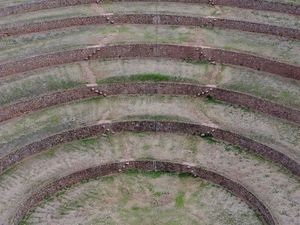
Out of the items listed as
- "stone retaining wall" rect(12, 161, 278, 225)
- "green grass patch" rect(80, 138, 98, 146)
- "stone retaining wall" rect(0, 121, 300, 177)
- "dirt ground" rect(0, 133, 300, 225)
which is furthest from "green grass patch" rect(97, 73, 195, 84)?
"stone retaining wall" rect(12, 161, 278, 225)

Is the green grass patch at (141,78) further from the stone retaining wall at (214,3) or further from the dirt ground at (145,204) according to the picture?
the stone retaining wall at (214,3)

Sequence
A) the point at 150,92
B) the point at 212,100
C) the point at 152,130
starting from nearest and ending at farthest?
the point at 152,130 → the point at 212,100 → the point at 150,92

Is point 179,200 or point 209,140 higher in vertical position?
point 209,140

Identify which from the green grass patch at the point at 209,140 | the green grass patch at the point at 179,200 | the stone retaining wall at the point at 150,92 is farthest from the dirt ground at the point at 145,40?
the green grass patch at the point at 179,200

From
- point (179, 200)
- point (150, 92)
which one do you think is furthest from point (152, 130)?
point (179, 200)

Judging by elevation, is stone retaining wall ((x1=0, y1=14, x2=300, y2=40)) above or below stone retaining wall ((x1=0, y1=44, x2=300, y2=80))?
above

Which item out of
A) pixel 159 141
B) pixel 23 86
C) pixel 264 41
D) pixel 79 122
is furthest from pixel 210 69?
Result: pixel 23 86

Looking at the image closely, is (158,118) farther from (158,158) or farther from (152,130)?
(158,158)

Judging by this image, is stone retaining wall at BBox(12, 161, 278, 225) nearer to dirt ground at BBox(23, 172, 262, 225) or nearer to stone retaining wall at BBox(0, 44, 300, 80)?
dirt ground at BBox(23, 172, 262, 225)
